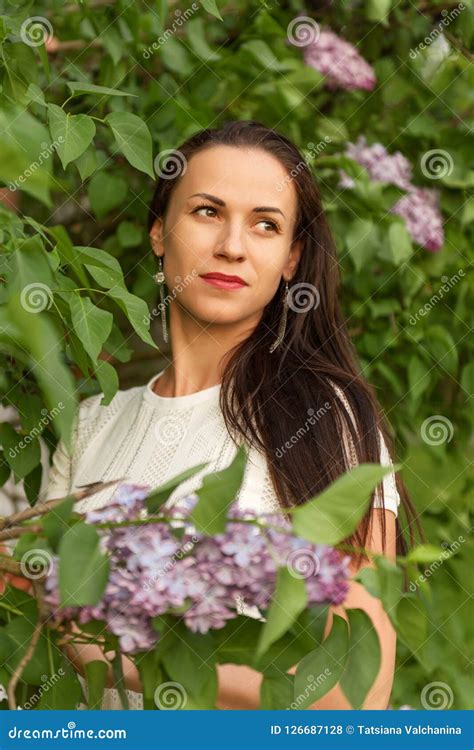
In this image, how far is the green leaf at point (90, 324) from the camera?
3.21ft

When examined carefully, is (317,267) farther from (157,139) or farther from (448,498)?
(448,498)

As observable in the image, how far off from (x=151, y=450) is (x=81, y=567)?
78cm

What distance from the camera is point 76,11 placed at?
1903mm

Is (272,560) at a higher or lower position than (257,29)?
lower

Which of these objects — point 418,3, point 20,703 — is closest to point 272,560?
point 20,703

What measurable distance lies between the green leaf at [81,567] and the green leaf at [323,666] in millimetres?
170

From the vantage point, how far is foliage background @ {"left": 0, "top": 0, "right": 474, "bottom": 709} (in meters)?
1.82

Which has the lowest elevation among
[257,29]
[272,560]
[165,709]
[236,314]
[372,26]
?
[165,709]

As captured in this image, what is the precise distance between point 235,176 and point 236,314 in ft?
0.58

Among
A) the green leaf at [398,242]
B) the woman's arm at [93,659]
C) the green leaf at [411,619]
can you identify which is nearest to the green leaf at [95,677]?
the woman's arm at [93,659]

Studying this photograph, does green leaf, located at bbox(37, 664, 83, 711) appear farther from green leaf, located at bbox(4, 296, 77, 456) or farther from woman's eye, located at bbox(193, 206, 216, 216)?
woman's eye, located at bbox(193, 206, 216, 216)

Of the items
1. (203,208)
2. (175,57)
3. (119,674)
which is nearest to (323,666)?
(119,674)

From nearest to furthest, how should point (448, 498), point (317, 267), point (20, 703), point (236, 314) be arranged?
point (20, 703), point (236, 314), point (317, 267), point (448, 498)

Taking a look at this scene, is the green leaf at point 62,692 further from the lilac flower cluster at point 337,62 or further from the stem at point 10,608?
the lilac flower cluster at point 337,62
